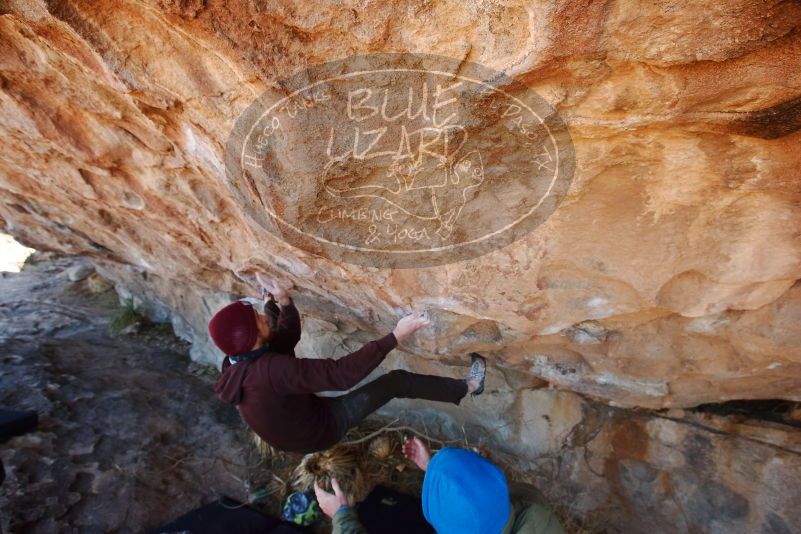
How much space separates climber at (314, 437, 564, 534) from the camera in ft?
5.38

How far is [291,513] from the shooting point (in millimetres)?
2943

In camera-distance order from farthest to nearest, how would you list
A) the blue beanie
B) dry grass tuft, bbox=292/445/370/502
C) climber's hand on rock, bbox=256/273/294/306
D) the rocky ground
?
1. dry grass tuft, bbox=292/445/370/502
2. climber's hand on rock, bbox=256/273/294/306
3. the rocky ground
4. the blue beanie

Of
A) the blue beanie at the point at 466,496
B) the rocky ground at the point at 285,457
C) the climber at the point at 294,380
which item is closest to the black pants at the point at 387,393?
the climber at the point at 294,380

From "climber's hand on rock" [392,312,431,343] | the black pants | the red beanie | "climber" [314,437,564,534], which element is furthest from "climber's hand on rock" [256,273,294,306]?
"climber" [314,437,564,534]

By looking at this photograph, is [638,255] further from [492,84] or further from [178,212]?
[178,212]

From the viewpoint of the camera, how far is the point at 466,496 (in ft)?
5.40

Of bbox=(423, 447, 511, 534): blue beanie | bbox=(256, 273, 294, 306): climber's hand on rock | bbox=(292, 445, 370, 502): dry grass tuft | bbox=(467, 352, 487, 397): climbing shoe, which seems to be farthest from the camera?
bbox=(292, 445, 370, 502): dry grass tuft

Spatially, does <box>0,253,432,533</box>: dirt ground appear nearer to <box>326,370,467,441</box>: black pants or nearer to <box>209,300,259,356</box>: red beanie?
<box>326,370,467,441</box>: black pants

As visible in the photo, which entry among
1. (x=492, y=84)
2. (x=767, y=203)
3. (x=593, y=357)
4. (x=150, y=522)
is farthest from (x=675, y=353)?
(x=150, y=522)

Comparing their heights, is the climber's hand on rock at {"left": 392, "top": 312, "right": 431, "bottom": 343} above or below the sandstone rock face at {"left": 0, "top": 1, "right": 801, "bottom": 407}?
below

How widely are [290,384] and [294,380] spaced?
31 millimetres

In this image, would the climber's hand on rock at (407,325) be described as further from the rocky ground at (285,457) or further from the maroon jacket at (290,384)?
the rocky ground at (285,457)

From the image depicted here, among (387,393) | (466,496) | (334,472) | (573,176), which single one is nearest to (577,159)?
(573,176)

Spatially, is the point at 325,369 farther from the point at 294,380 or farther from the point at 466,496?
the point at 466,496
